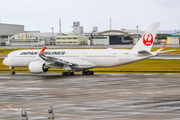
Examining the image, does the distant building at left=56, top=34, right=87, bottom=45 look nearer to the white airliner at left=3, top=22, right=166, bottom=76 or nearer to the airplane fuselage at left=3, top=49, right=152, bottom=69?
the airplane fuselage at left=3, top=49, right=152, bottom=69

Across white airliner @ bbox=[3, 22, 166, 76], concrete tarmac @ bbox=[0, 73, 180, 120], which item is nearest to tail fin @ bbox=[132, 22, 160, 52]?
white airliner @ bbox=[3, 22, 166, 76]

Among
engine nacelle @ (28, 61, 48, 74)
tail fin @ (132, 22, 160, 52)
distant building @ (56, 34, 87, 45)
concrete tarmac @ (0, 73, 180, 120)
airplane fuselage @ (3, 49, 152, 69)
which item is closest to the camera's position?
concrete tarmac @ (0, 73, 180, 120)

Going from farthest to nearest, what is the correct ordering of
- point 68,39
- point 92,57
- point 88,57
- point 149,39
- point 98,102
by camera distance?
point 68,39 → point 88,57 → point 92,57 → point 149,39 → point 98,102

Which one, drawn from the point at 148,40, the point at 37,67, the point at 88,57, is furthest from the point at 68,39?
the point at 37,67

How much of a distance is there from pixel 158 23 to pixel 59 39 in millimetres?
149927

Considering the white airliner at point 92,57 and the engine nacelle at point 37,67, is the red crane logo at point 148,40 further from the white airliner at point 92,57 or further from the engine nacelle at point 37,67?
the engine nacelle at point 37,67

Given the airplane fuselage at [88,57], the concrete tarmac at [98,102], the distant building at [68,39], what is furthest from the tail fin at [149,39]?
the distant building at [68,39]

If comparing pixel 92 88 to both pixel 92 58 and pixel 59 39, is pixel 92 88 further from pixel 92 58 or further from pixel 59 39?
pixel 59 39

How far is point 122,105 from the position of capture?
72.8 feet

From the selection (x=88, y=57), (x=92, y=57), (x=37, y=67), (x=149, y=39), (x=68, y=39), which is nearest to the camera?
(x=37, y=67)

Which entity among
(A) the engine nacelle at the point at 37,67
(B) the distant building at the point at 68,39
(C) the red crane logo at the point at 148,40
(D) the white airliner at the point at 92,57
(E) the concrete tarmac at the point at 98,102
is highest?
(B) the distant building at the point at 68,39

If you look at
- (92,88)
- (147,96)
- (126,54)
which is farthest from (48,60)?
(147,96)

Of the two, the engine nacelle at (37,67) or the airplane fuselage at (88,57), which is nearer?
the engine nacelle at (37,67)

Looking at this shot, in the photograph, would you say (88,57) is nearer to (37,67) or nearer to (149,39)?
(37,67)
